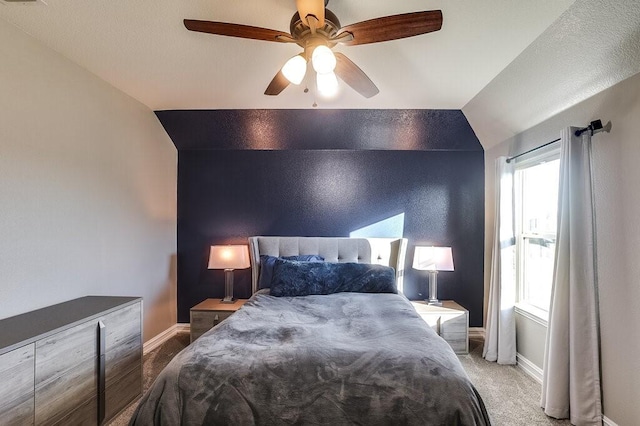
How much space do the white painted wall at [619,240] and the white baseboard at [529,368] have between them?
74 centimetres

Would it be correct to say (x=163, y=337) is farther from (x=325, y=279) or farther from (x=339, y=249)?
(x=339, y=249)

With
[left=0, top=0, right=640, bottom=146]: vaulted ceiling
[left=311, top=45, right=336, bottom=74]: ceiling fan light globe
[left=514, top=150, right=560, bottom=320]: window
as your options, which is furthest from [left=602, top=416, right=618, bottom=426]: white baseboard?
[left=311, top=45, right=336, bottom=74]: ceiling fan light globe

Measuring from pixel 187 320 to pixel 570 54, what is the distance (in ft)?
14.7

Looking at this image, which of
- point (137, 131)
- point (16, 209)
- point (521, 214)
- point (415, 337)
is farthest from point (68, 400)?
point (521, 214)

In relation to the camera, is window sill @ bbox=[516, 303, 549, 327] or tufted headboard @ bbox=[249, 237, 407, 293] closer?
window sill @ bbox=[516, 303, 549, 327]

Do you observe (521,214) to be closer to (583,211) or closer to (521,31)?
Result: (583,211)

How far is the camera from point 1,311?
2.04 metres

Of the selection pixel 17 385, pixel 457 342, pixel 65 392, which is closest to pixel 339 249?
pixel 457 342

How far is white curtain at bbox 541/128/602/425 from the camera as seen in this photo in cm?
224

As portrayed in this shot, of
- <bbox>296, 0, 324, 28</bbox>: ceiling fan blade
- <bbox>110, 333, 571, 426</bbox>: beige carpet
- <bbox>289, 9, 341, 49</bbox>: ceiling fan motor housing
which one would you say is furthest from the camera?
<bbox>110, 333, 571, 426</bbox>: beige carpet

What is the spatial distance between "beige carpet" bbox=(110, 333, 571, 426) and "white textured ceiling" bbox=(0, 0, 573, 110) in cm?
259

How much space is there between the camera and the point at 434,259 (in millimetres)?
3701


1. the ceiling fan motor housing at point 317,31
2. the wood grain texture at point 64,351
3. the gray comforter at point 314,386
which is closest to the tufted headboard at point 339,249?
the wood grain texture at point 64,351

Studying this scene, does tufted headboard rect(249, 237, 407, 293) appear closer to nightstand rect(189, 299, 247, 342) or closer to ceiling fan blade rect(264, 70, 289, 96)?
nightstand rect(189, 299, 247, 342)
